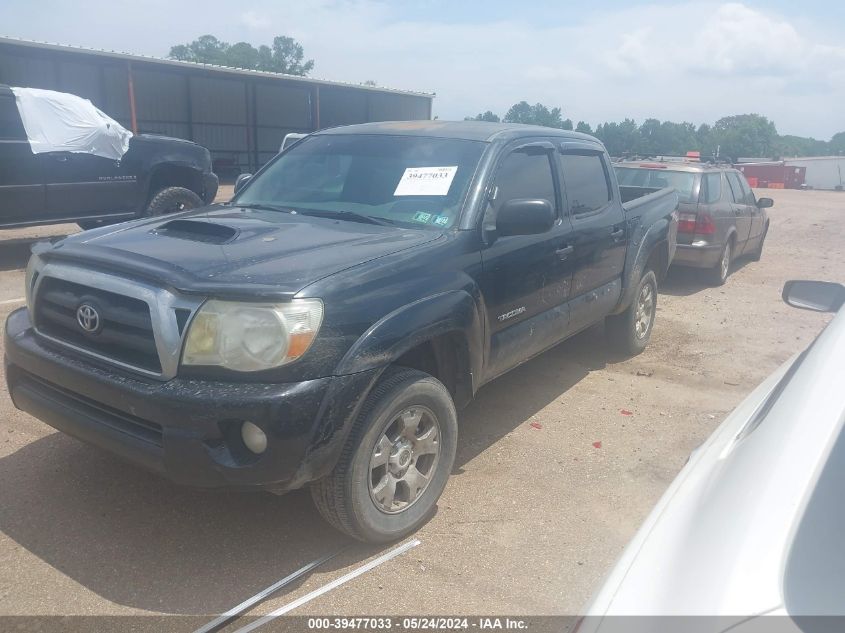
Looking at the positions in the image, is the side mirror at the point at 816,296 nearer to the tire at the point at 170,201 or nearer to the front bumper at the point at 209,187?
the tire at the point at 170,201

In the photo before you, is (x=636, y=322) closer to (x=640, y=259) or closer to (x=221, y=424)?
(x=640, y=259)

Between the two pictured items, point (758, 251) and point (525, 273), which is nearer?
point (525, 273)

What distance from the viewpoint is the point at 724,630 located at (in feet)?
3.72

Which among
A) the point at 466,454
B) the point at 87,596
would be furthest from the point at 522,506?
the point at 87,596

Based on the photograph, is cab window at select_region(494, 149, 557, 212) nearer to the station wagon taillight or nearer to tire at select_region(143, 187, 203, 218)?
the station wagon taillight

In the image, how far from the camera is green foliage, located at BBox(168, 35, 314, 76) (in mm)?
89875

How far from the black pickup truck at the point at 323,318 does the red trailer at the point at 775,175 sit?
41.5 m

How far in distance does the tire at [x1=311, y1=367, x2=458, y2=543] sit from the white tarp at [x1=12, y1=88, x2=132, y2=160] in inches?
316

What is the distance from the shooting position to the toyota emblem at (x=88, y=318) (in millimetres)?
3033

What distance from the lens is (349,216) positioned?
3.99 m

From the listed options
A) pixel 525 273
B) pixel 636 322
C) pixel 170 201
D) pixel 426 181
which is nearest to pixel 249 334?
pixel 426 181

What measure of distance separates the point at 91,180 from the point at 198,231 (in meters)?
7.22

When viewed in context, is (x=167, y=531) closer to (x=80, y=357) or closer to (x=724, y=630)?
(x=80, y=357)

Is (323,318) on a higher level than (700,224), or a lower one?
higher
